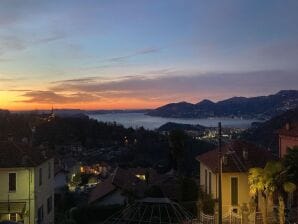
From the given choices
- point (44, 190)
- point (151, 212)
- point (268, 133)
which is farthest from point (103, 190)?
point (268, 133)

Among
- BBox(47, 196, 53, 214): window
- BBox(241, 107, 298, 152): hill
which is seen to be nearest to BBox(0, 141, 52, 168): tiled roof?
BBox(47, 196, 53, 214): window

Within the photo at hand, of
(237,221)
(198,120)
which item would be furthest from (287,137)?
(198,120)

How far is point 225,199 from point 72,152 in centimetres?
8438

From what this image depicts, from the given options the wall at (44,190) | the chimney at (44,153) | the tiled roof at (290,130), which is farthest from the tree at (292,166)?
the chimney at (44,153)

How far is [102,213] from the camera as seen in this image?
50.6 m

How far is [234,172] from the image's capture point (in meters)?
36.7

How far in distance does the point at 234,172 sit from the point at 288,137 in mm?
8413

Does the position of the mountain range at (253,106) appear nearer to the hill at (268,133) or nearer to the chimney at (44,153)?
the hill at (268,133)

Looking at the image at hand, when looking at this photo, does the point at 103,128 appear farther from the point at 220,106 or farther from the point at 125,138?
the point at 220,106

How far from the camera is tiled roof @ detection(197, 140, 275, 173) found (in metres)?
37.1

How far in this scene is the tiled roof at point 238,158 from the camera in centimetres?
3709

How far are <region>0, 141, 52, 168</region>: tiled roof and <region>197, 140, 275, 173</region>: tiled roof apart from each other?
13.3 meters

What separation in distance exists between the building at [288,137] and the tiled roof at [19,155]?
1991 centimetres

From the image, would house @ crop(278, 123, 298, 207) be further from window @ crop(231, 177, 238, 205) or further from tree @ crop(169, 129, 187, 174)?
tree @ crop(169, 129, 187, 174)
